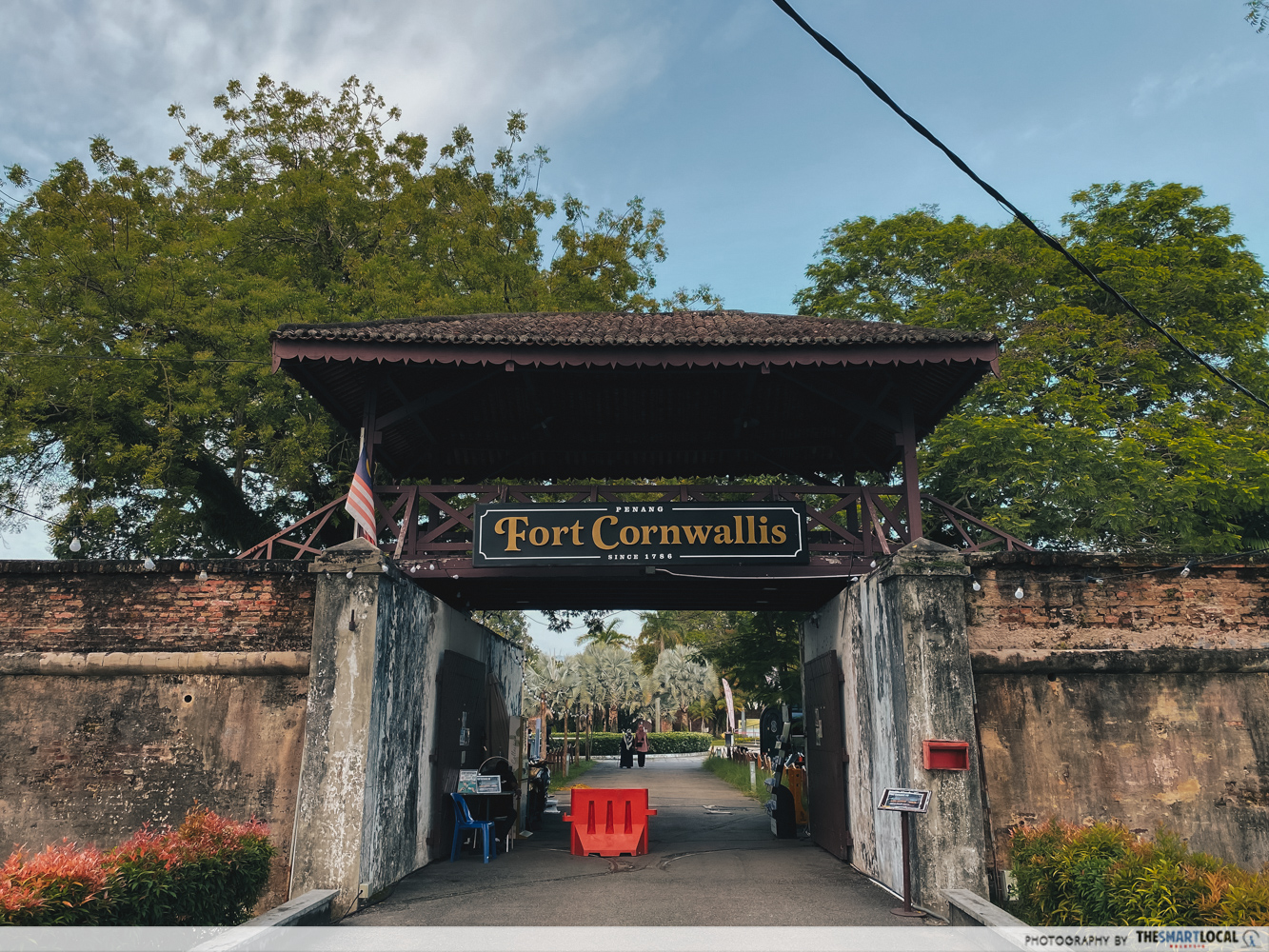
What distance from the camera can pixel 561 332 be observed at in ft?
33.5

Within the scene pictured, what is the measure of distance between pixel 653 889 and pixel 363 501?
5353 mm

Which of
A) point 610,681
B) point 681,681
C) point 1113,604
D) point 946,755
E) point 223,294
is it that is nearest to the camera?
point 946,755

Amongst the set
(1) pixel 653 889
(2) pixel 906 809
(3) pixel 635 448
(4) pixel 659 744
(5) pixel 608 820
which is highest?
(3) pixel 635 448

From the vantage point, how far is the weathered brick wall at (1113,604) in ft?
30.6

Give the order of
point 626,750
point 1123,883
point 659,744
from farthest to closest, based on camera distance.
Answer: point 659,744 → point 626,750 → point 1123,883

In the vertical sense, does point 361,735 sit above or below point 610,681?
below

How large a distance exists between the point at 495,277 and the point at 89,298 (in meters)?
8.95

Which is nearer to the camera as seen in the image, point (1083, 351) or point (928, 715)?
point (928, 715)

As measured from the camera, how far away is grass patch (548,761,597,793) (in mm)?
26375

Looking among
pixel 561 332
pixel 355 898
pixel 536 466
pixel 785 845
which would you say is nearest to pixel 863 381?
pixel 561 332

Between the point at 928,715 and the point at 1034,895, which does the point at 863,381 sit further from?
the point at 1034,895

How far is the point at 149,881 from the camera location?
6168mm

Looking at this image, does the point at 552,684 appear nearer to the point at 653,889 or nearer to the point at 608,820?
the point at 608,820

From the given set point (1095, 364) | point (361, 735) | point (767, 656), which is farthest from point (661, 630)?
point (361, 735)
